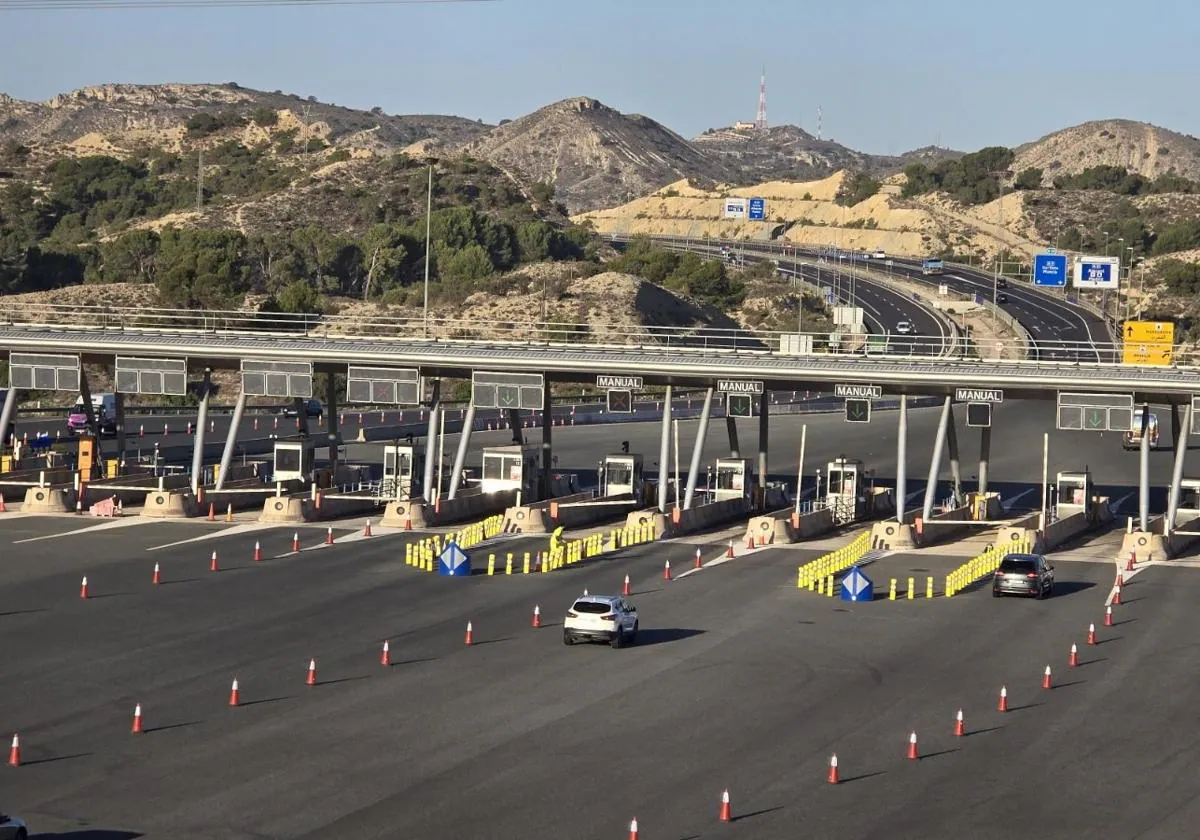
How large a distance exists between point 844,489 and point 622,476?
8374mm

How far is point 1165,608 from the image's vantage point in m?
50.4

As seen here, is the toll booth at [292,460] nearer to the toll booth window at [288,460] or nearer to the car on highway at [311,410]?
the toll booth window at [288,460]

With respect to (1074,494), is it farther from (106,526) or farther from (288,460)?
(106,526)

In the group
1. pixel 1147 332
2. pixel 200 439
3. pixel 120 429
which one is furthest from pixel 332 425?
pixel 1147 332

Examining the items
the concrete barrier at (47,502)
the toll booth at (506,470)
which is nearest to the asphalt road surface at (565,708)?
the concrete barrier at (47,502)

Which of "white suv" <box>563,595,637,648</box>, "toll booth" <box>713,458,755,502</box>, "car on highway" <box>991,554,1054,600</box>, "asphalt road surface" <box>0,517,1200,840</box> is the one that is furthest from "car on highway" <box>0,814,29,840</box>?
"toll booth" <box>713,458,755,502</box>

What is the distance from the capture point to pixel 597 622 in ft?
141

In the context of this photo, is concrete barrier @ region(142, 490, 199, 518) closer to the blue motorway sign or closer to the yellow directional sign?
the yellow directional sign

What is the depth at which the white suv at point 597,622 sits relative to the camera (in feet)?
141

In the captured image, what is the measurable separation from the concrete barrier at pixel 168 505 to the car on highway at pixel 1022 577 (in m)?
28.5

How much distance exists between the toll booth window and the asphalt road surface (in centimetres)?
1749

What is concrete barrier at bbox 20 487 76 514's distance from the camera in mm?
65188

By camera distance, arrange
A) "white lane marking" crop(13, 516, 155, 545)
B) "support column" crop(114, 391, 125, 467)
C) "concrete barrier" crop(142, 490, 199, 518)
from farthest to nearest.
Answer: "support column" crop(114, 391, 125, 467) < "concrete barrier" crop(142, 490, 199, 518) < "white lane marking" crop(13, 516, 155, 545)

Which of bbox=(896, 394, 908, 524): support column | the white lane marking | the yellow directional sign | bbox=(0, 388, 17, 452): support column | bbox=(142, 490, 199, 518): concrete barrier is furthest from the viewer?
the yellow directional sign
